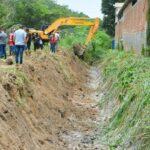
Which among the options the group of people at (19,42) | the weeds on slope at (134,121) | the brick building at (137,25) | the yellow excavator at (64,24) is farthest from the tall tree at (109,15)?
the weeds on slope at (134,121)

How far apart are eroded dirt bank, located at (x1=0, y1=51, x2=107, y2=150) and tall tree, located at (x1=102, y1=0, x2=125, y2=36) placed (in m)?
45.7

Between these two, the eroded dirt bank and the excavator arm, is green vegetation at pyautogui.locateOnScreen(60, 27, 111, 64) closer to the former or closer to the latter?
the excavator arm

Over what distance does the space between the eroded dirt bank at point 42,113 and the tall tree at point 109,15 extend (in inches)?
1798

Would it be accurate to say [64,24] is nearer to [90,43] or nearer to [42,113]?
[90,43]

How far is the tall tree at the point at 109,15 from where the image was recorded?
6481cm

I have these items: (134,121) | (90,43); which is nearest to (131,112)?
(134,121)

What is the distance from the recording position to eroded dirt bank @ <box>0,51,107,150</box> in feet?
33.7

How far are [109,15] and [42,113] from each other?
53.1 metres

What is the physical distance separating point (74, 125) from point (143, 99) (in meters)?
4.34

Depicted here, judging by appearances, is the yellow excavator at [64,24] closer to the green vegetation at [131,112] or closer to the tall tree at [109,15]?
the green vegetation at [131,112]

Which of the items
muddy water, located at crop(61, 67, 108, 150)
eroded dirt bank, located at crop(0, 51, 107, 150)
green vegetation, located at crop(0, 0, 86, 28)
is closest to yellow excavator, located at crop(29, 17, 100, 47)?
muddy water, located at crop(61, 67, 108, 150)

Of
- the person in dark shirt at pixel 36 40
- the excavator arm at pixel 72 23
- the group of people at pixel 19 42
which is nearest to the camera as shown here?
the group of people at pixel 19 42

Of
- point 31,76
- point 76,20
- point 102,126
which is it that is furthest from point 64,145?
point 76,20

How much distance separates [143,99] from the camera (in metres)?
10.2
